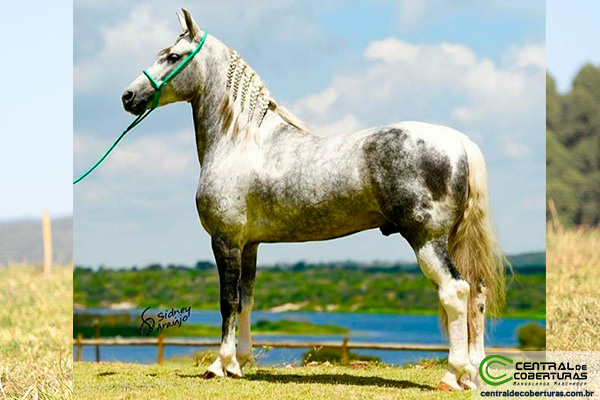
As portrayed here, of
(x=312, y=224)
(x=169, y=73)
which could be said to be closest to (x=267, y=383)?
(x=312, y=224)

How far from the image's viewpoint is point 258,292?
5141cm

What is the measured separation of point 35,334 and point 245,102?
4.81 metres

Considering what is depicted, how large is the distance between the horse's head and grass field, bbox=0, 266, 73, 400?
234 cm

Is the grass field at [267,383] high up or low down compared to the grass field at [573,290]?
down

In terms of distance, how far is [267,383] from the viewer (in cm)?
636

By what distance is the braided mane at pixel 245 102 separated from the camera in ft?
21.9

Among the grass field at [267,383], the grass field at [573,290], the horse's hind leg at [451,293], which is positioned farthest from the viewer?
the grass field at [573,290]

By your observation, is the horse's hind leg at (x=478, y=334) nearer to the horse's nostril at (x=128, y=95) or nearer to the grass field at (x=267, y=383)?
the grass field at (x=267, y=383)

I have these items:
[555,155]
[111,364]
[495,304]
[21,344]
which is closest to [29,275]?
[21,344]

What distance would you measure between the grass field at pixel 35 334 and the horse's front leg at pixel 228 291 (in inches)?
48.0

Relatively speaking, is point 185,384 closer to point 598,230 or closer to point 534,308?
point 598,230
